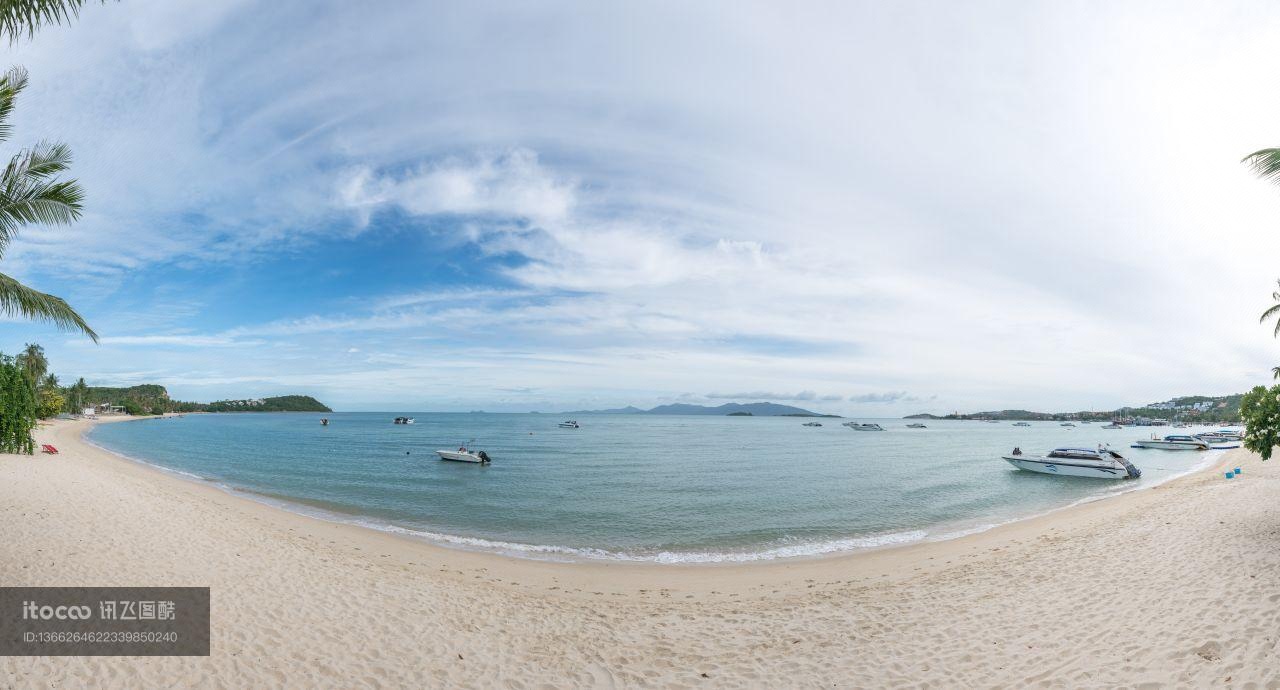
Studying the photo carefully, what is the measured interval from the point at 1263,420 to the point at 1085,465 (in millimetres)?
27584

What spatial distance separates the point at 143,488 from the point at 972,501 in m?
39.0

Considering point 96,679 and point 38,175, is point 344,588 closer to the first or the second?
point 96,679

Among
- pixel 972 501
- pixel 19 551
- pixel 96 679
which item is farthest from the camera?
pixel 972 501

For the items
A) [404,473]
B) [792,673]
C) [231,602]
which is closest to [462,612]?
[231,602]

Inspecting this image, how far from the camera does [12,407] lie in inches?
696

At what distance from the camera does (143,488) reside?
2189cm

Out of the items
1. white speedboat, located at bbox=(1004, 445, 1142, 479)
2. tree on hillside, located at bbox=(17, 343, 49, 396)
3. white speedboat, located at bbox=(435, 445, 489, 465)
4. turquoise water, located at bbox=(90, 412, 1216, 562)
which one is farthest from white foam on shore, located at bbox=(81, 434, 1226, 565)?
tree on hillside, located at bbox=(17, 343, 49, 396)

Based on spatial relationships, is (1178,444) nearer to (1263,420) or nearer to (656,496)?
(1263,420)

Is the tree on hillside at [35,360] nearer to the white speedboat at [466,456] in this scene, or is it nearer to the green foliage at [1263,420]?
the white speedboat at [466,456]

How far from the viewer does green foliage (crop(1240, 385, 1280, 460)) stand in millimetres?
13906

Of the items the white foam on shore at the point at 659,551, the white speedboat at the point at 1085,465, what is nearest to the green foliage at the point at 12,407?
the white foam on shore at the point at 659,551

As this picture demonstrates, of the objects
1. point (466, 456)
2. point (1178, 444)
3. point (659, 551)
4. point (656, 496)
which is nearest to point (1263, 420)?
point (659, 551)

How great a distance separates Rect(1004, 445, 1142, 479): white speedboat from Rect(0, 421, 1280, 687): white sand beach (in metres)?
22.7

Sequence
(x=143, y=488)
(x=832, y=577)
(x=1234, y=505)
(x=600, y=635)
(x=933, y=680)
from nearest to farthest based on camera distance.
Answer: (x=933, y=680), (x=600, y=635), (x=832, y=577), (x=1234, y=505), (x=143, y=488)
